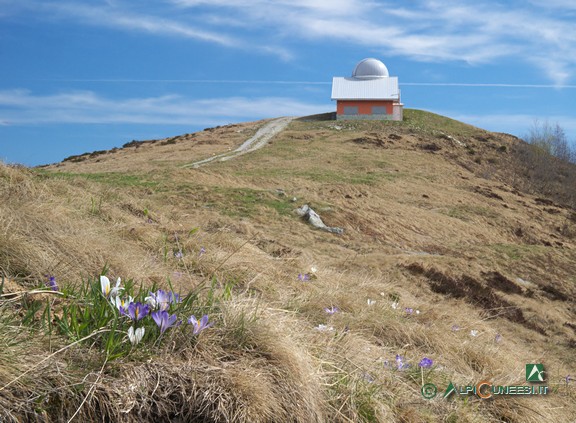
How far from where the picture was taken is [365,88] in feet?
164

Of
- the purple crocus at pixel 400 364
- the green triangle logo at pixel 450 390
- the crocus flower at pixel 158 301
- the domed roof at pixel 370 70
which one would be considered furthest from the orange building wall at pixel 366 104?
the crocus flower at pixel 158 301

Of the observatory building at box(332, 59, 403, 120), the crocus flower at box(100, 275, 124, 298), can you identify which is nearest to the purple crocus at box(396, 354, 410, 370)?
the crocus flower at box(100, 275, 124, 298)

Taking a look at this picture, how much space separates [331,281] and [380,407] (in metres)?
3.86

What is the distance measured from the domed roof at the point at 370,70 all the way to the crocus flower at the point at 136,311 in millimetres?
51837

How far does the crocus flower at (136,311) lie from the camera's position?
356cm

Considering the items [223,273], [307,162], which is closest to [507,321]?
[223,273]

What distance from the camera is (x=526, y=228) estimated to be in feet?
75.7

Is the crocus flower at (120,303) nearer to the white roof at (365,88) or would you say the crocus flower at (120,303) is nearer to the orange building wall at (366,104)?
the white roof at (365,88)

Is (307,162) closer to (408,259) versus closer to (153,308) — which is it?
(408,259)

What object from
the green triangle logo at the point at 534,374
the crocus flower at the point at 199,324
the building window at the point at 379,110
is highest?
the building window at the point at 379,110

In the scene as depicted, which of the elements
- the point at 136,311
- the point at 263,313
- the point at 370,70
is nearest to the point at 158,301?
the point at 136,311

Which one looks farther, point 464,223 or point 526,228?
point 526,228

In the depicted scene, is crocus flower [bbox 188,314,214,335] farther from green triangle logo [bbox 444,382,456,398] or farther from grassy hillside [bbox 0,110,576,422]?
green triangle logo [bbox 444,382,456,398]

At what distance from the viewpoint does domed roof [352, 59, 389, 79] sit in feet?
176
